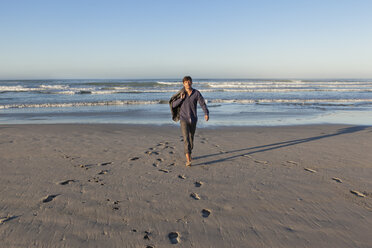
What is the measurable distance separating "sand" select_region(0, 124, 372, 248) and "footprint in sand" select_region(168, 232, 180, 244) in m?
0.01

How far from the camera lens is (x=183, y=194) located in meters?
4.00

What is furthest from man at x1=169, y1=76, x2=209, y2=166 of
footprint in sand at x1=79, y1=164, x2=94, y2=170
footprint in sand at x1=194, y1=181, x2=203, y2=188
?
footprint in sand at x1=79, y1=164, x2=94, y2=170

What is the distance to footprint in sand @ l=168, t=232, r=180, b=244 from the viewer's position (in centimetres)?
281

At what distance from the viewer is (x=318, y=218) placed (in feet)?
10.8

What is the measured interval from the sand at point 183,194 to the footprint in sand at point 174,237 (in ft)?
0.03

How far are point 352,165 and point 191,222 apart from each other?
12.9 feet

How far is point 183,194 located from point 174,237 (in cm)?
114

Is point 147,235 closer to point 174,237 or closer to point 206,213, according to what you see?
point 174,237

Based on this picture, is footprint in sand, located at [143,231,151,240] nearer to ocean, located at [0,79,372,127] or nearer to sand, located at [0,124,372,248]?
sand, located at [0,124,372,248]

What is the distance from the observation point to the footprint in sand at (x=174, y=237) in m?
2.81

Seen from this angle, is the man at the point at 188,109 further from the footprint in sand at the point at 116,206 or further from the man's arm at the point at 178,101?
the footprint in sand at the point at 116,206

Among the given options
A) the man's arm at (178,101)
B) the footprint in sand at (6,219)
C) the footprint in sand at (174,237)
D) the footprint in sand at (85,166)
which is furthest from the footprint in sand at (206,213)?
the footprint in sand at (85,166)

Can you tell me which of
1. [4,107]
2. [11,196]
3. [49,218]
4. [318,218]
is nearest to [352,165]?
[318,218]

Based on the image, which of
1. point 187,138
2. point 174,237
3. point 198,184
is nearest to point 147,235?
point 174,237
